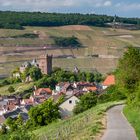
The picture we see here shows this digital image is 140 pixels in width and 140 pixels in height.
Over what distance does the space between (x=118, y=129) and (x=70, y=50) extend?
15526cm

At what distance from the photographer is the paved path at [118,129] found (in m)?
21.1

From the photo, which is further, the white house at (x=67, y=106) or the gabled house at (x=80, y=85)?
the gabled house at (x=80, y=85)

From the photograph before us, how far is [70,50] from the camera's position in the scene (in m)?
179

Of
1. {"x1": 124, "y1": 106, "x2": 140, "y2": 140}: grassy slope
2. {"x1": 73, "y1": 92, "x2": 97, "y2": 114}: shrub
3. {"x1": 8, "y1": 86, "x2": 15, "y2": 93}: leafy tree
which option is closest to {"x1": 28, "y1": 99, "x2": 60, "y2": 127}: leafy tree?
{"x1": 73, "y1": 92, "x2": 97, "y2": 114}: shrub

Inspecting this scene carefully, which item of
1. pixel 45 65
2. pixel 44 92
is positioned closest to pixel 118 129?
pixel 44 92

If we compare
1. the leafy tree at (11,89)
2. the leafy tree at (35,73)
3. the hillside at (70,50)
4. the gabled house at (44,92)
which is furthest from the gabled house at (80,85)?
the hillside at (70,50)

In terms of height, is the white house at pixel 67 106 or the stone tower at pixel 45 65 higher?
the white house at pixel 67 106

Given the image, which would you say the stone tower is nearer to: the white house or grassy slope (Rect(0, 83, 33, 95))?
grassy slope (Rect(0, 83, 33, 95))

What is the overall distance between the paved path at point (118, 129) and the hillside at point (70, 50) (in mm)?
115055

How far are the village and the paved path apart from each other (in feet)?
82.8

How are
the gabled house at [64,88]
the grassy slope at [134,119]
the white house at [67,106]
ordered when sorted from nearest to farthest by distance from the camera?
1. the grassy slope at [134,119]
2. the white house at [67,106]
3. the gabled house at [64,88]

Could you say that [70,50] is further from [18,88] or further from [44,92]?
[44,92]

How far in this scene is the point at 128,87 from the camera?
120ft

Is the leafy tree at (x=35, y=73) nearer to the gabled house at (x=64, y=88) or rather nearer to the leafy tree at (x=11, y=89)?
the leafy tree at (x=11, y=89)
